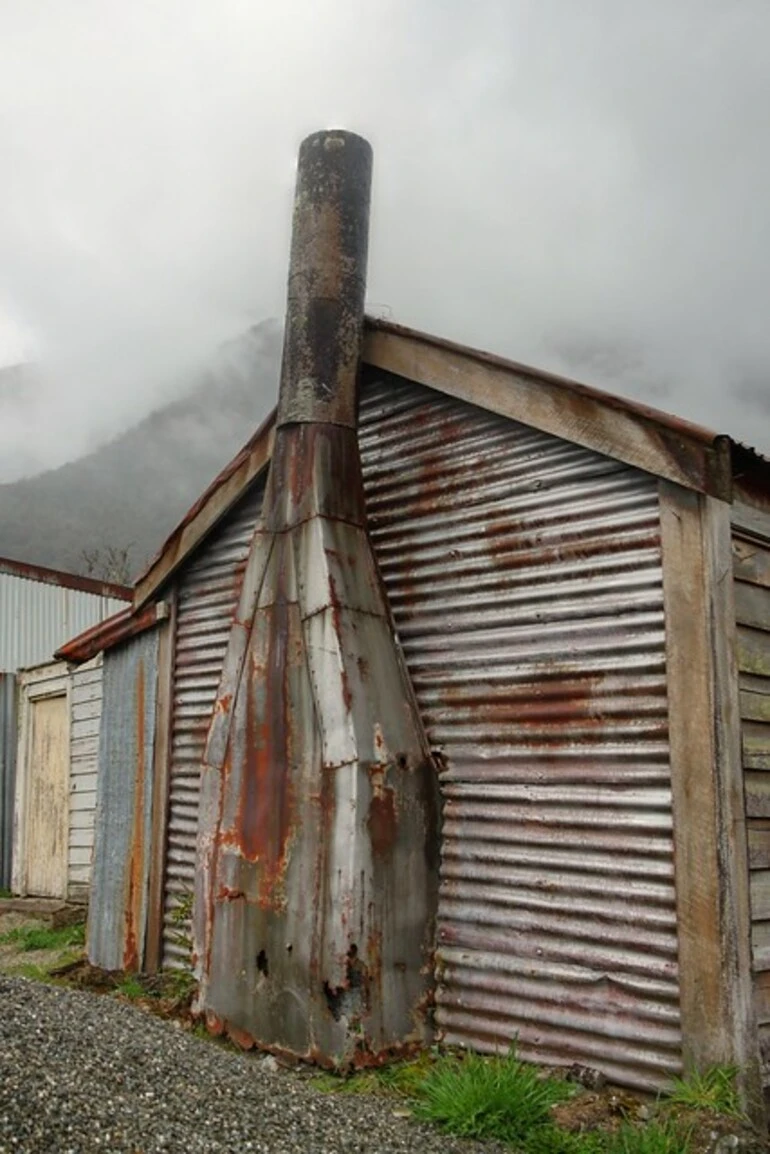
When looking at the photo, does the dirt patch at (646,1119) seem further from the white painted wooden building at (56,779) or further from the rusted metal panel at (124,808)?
the white painted wooden building at (56,779)

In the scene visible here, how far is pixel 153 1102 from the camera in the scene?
4.39 meters

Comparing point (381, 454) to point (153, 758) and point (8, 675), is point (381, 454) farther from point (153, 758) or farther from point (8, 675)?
point (8, 675)

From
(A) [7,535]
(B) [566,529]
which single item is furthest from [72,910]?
(A) [7,535]

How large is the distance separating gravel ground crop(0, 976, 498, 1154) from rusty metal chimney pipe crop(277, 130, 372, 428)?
149 inches

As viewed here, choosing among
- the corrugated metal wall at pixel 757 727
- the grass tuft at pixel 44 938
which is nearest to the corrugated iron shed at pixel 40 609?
the grass tuft at pixel 44 938

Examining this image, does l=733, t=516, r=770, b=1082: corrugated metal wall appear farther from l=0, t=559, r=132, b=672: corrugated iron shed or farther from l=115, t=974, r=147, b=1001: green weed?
l=0, t=559, r=132, b=672: corrugated iron shed

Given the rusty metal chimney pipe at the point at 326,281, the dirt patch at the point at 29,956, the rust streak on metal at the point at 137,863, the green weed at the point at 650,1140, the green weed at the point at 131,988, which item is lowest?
the dirt patch at the point at 29,956

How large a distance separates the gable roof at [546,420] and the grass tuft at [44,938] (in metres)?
4.64

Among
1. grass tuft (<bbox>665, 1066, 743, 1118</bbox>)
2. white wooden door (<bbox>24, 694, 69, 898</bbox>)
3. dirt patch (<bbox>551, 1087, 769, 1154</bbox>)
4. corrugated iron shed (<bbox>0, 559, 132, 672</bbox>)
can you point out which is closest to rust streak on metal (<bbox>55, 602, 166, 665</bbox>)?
white wooden door (<bbox>24, 694, 69, 898</bbox>)

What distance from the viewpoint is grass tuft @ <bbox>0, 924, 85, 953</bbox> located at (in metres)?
10.6

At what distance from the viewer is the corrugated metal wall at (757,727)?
543 cm

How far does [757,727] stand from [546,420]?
6.52 ft

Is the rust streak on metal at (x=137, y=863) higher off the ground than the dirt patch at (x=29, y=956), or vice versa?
the rust streak on metal at (x=137, y=863)

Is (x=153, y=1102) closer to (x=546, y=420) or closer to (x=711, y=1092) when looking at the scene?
(x=711, y=1092)
